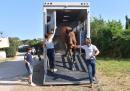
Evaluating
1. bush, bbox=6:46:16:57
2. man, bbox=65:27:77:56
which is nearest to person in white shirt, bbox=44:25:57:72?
man, bbox=65:27:77:56

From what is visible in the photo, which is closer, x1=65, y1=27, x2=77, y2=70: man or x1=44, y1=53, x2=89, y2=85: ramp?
x1=44, y1=53, x2=89, y2=85: ramp

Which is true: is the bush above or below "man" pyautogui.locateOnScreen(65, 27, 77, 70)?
below

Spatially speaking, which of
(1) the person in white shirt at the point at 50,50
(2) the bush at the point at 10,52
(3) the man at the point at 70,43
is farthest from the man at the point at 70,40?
(2) the bush at the point at 10,52

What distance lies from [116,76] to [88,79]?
2.59 metres

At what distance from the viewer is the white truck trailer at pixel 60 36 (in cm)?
1712

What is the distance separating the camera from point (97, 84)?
54.1 feet

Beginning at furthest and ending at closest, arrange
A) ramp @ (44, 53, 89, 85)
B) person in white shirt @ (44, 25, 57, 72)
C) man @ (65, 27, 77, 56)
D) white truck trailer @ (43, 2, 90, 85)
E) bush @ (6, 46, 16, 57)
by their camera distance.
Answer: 1. bush @ (6, 46, 16, 57)
2. man @ (65, 27, 77, 56)
3. person in white shirt @ (44, 25, 57, 72)
4. white truck trailer @ (43, 2, 90, 85)
5. ramp @ (44, 53, 89, 85)

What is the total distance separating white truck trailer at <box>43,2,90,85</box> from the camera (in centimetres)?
1712

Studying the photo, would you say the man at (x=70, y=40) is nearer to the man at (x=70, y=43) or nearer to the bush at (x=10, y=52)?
the man at (x=70, y=43)

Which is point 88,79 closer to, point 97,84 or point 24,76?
point 97,84

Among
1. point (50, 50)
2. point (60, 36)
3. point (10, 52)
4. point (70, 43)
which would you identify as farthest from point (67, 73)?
point (10, 52)

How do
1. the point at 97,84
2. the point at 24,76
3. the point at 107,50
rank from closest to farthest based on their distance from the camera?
the point at 97,84, the point at 24,76, the point at 107,50

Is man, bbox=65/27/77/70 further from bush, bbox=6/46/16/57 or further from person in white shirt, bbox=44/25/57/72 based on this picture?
bush, bbox=6/46/16/57

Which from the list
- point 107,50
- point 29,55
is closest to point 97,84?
point 29,55
